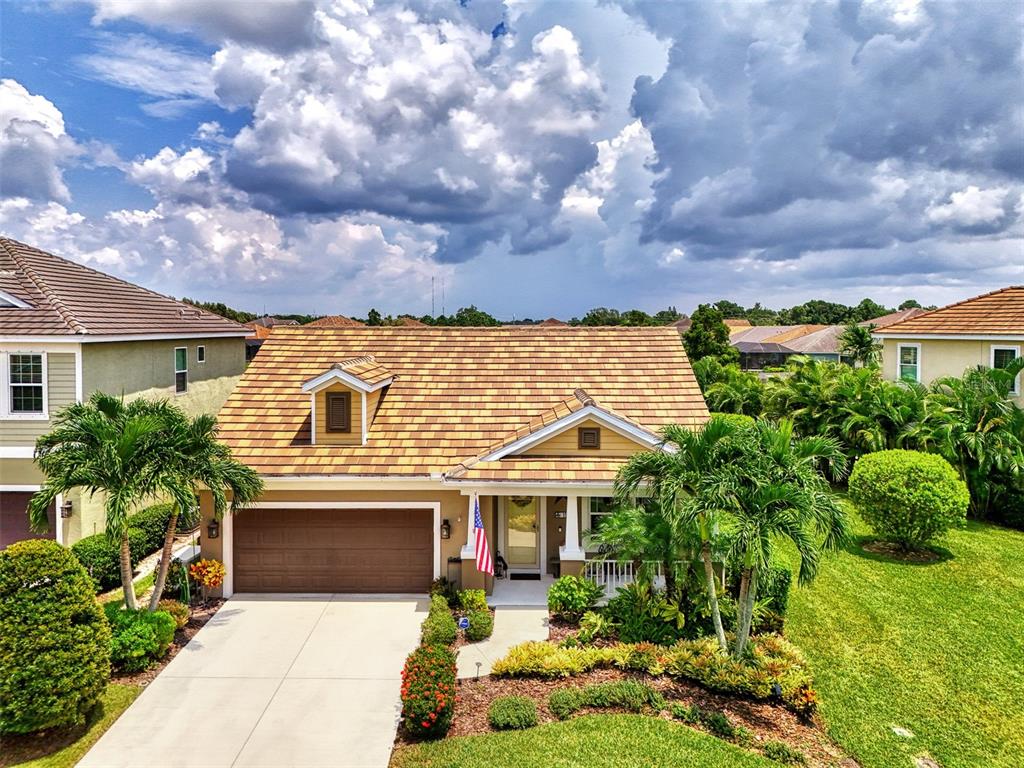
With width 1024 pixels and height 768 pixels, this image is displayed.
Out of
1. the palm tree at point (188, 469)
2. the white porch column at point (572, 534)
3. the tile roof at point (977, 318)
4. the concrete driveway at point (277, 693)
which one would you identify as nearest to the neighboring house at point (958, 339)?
the tile roof at point (977, 318)

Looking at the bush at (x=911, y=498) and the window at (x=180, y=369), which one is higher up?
the window at (x=180, y=369)

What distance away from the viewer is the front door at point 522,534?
15102 mm

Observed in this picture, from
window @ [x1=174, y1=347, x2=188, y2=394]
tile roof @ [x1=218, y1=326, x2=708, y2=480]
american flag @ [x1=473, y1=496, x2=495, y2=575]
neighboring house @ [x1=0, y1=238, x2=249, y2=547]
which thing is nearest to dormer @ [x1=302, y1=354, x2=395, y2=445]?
tile roof @ [x1=218, y1=326, x2=708, y2=480]

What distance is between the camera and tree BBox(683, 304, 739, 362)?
49.0 m

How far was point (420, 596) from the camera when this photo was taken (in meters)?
14.1

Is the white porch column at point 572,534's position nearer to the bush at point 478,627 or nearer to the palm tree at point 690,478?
the bush at point 478,627

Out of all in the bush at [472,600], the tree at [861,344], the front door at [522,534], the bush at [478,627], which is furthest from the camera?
the tree at [861,344]

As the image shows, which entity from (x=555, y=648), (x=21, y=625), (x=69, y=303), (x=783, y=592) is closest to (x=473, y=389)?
(x=555, y=648)

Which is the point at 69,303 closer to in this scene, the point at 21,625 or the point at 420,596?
the point at 21,625

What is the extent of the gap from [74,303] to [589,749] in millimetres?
17935

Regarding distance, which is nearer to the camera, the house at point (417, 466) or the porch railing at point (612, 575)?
the porch railing at point (612, 575)

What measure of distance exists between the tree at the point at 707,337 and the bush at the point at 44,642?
1762 inches

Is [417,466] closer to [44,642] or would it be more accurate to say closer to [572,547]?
[572,547]

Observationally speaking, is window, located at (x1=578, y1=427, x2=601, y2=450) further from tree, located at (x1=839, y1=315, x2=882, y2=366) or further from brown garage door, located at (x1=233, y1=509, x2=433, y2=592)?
tree, located at (x1=839, y1=315, x2=882, y2=366)
